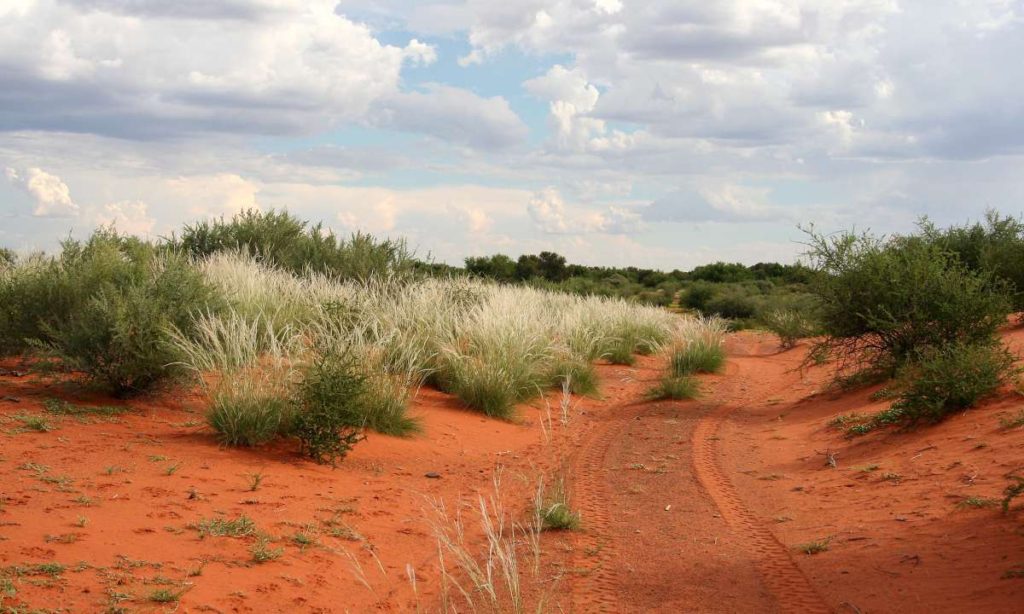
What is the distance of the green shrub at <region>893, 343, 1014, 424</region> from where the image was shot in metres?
11.4

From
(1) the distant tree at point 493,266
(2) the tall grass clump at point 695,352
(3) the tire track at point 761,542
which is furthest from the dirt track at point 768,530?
(1) the distant tree at point 493,266

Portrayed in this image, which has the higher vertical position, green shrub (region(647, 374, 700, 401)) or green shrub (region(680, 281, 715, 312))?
green shrub (region(680, 281, 715, 312))

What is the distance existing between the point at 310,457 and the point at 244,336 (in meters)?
1.50

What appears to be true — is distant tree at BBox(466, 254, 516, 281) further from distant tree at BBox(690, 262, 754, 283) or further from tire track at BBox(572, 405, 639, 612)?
tire track at BBox(572, 405, 639, 612)

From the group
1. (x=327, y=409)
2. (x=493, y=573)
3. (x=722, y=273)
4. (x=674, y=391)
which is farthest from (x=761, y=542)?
(x=722, y=273)

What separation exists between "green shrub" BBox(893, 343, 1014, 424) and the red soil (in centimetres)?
26

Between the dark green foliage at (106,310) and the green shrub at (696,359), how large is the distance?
1184cm

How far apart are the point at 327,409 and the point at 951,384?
24.7 feet

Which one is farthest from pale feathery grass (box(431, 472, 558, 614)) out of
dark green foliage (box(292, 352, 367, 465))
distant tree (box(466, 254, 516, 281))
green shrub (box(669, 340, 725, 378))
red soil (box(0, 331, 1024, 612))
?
distant tree (box(466, 254, 516, 281))

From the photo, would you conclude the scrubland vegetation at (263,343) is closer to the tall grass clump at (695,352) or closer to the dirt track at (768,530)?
the dirt track at (768,530)

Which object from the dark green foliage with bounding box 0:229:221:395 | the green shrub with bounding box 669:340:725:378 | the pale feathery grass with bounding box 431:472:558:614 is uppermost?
the dark green foliage with bounding box 0:229:221:395

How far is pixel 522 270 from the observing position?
2291 inches

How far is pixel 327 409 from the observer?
986cm

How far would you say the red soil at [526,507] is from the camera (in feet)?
20.6
